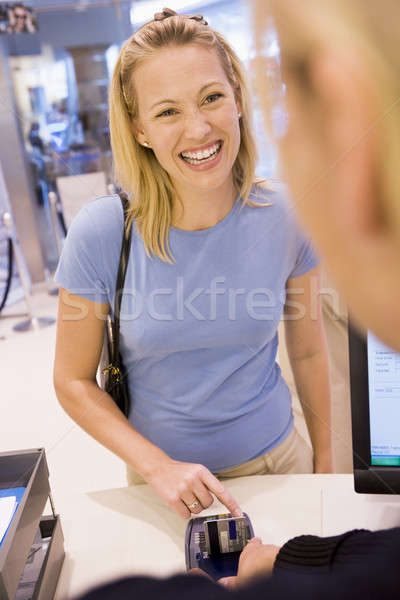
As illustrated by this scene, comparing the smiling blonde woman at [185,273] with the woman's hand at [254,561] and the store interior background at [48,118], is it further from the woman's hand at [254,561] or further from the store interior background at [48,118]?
the store interior background at [48,118]

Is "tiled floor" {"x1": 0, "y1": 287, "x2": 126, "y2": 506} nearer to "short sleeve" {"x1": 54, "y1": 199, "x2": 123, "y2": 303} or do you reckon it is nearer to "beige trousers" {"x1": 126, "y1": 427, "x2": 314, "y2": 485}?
"beige trousers" {"x1": 126, "y1": 427, "x2": 314, "y2": 485}

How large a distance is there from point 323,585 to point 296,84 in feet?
0.84

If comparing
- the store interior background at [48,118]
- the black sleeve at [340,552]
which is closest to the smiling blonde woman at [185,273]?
the black sleeve at [340,552]

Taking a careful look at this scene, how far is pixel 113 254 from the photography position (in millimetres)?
1146

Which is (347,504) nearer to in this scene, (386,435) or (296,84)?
(386,435)

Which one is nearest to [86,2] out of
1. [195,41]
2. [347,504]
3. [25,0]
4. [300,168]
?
[25,0]

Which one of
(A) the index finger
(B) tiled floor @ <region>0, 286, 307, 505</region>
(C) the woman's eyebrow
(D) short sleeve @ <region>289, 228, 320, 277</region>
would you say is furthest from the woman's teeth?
(B) tiled floor @ <region>0, 286, 307, 505</region>

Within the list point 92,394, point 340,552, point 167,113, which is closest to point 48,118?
point 167,113

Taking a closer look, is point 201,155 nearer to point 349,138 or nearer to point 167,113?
point 167,113

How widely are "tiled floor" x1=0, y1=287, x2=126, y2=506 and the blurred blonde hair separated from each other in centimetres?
245

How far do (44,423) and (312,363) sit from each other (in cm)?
212

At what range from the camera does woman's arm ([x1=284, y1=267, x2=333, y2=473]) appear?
128 centimetres

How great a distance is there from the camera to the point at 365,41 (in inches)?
8.2

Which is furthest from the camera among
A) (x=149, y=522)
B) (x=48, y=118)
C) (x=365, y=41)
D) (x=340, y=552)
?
(x=48, y=118)
